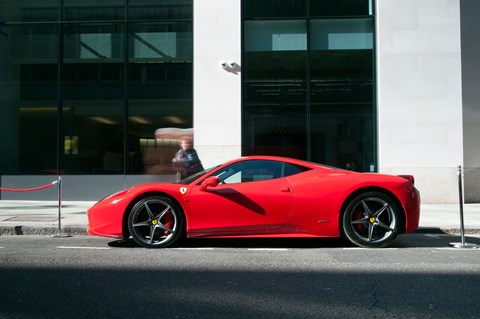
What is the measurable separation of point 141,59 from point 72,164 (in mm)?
3262

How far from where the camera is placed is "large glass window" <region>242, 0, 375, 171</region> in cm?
1199

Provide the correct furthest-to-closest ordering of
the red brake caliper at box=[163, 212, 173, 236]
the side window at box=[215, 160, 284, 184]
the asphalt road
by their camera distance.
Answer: the side window at box=[215, 160, 284, 184], the red brake caliper at box=[163, 212, 173, 236], the asphalt road

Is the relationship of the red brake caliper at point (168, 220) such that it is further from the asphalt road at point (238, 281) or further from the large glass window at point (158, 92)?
the large glass window at point (158, 92)

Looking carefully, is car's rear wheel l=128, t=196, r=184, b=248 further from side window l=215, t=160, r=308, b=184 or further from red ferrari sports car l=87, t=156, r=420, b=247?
side window l=215, t=160, r=308, b=184

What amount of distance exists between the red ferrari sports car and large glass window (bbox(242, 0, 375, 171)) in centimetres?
604

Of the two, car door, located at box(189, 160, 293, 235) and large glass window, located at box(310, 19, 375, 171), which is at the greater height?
large glass window, located at box(310, 19, 375, 171)

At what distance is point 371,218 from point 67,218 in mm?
5504

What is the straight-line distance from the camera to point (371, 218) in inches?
232

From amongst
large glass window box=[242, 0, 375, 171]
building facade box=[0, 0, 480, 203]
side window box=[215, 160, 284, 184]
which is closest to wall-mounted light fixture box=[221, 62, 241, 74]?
building facade box=[0, 0, 480, 203]

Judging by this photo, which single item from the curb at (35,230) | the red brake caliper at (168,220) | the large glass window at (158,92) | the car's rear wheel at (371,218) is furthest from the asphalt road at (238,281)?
the large glass window at (158,92)

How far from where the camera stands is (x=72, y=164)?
12172 millimetres

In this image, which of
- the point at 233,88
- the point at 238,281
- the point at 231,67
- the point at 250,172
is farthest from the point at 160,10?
the point at 238,281

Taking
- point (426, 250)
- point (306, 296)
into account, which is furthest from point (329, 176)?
point (306, 296)

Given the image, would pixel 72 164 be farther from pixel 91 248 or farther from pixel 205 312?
pixel 205 312
